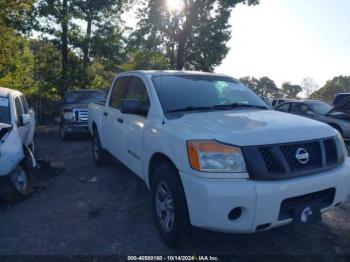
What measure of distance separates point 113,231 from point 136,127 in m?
1.33

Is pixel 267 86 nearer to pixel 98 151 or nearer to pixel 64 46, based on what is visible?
pixel 64 46

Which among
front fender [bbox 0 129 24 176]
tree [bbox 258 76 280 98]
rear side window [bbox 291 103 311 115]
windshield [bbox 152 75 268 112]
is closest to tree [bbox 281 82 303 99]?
tree [bbox 258 76 280 98]

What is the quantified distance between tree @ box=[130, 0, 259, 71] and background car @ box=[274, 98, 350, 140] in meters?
9.78

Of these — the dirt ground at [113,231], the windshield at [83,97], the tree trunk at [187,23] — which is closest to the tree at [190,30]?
the tree trunk at [187,23]

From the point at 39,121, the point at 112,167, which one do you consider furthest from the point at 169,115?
the point at 39,121

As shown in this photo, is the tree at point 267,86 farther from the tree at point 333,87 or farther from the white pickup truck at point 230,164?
the white pickup truck at point 230,164

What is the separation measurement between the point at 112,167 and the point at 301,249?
14.3 ft

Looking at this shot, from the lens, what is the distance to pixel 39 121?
17.0 meters

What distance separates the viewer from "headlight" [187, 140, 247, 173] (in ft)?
10.1

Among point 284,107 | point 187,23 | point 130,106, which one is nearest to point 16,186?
point 130,106

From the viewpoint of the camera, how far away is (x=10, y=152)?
16.0ft

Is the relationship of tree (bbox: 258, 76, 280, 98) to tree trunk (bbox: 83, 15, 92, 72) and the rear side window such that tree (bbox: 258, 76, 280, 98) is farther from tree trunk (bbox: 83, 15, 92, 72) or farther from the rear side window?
the rear side window

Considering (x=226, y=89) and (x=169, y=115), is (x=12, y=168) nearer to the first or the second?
(x=169, y=115)

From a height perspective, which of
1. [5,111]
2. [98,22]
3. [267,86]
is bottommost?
[267,86]
